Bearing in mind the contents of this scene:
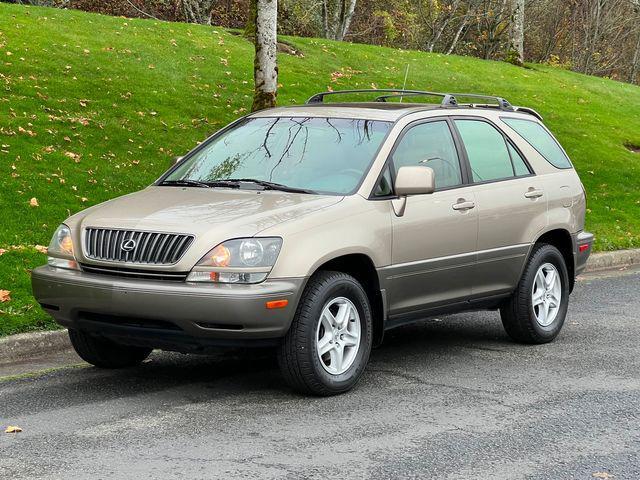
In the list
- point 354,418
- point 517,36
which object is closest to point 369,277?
point 354,418

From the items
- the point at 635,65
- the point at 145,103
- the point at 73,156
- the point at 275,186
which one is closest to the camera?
the point at 275,186

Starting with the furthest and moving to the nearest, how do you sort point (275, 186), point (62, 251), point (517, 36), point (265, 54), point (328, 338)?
point (517, 36), point (265, 54), point (275, 186), point (62, 251), point (328, 338)

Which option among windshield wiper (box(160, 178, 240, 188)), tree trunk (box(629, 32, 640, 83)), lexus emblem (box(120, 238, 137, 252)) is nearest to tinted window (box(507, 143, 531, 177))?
windshield wiper (box(160, 178, 240, 188))

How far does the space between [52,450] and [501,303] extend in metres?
4.01

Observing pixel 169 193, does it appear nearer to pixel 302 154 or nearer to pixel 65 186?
pixel 302 154

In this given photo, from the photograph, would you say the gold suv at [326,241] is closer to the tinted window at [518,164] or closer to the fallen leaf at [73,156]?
the tinted window at [518,164]

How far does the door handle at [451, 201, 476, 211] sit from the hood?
1.09m

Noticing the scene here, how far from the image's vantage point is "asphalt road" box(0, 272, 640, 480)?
5.08 meters

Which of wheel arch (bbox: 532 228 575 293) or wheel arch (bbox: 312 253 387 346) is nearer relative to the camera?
wheel arch (bbox: 312 253 387 346)

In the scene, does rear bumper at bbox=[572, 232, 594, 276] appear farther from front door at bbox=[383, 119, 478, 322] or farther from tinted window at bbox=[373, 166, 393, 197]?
tinted window at bbox=[373, 166, 393, 197]

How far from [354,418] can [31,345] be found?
2.94m

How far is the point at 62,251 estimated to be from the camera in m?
6.59

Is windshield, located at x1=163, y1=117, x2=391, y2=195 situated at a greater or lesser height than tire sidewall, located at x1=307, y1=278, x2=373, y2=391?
greater

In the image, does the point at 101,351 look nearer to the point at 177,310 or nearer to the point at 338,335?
the point at 177,310
